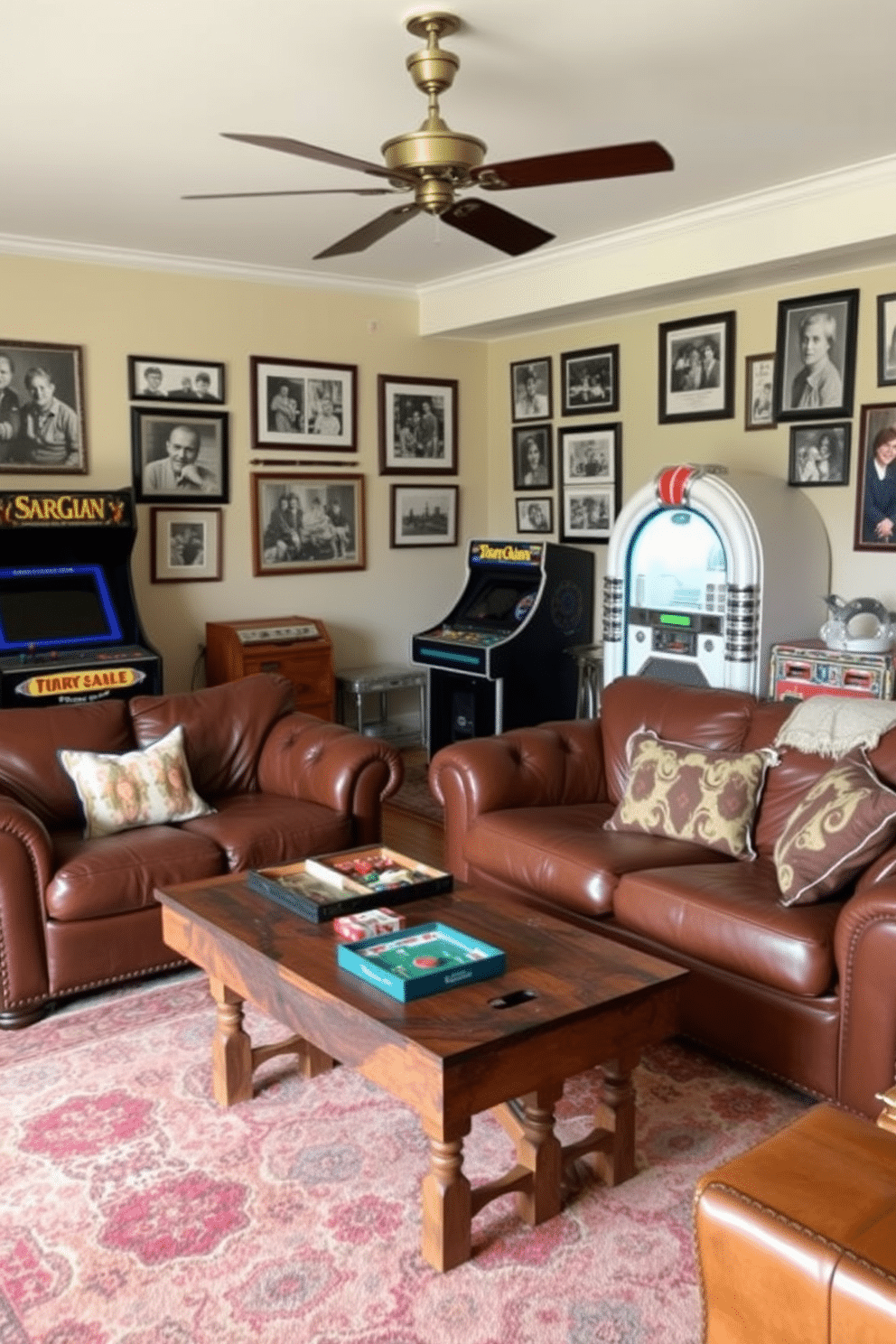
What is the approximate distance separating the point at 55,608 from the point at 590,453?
304 cm

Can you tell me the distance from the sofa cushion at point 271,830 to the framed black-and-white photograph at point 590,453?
3.13 m

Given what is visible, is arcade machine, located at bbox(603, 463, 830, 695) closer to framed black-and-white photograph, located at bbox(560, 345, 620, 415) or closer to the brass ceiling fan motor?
framed black-and-white photograph, located at bbox(560, 345, 620, 415)

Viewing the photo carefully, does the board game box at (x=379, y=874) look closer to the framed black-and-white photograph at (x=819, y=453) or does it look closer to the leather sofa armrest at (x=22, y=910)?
the leather sofa armrest at (x=22, y=910)

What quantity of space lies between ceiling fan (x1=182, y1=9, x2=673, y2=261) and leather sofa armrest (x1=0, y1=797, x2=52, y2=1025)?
182 cm

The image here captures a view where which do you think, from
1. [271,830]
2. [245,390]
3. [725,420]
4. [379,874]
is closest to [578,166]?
[379,874]

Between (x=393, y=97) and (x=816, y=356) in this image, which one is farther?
(x=816, y=356)

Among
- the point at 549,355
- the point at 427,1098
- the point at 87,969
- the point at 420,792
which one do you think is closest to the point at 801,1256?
the point at 427,1098

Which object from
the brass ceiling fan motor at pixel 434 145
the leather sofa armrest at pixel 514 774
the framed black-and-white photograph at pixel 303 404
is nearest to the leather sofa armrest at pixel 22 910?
the leather sofa armrest at pixel 514 774

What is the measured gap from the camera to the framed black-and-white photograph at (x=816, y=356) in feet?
16.5

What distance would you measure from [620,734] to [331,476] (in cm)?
310

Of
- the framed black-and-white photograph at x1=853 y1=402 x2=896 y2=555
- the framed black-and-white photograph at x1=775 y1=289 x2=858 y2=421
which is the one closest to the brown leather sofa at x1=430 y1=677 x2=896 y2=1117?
the framed black-and-white photograph at x1=853 y1=402 x2=896 y2=555

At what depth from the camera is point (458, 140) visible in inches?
112

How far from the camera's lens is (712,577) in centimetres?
494

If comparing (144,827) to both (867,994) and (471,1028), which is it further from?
(867,994)
